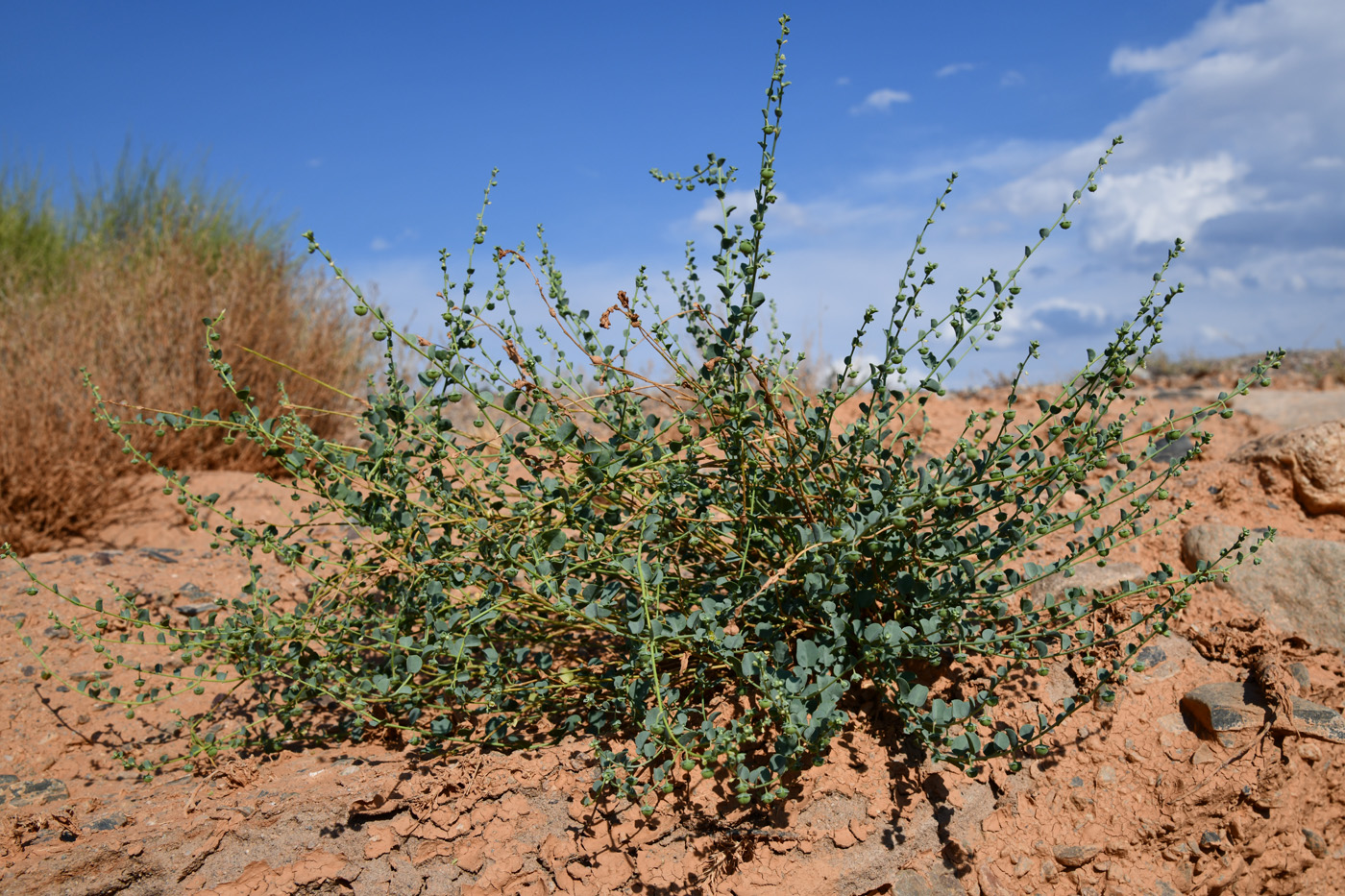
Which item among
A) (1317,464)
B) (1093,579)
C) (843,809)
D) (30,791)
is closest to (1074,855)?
(843,809)

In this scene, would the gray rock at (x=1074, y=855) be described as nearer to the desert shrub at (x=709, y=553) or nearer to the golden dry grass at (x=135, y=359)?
the desert shrub at (x=709, y=553)

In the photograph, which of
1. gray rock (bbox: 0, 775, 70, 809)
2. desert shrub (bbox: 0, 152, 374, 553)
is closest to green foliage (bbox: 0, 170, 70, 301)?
desert shrub (bbox: 0, 152, 374, 553)

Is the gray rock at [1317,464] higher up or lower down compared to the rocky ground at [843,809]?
higher up

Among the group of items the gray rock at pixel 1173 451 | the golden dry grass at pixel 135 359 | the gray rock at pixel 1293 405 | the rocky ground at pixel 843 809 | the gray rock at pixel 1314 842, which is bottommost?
the gray rock at pixel 1314 842

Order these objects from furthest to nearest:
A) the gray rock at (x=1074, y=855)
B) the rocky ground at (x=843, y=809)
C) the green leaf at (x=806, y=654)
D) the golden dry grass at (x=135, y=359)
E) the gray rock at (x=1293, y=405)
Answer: the gray rock at (x=1293, y=405) < the golden dry grass at (x=135, y=359) < the gray rock at (x=1074, y=855) < the rocky ground at (x=843, y=809) < the green leaf at (x=806, y=654)

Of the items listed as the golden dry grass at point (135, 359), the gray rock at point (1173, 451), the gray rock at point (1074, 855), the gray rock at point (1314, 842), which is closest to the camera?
the gray rock at point (1074, 855)

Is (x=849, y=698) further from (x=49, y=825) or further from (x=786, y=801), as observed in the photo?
(x=49, y=825)

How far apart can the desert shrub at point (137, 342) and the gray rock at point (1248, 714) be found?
4401mm

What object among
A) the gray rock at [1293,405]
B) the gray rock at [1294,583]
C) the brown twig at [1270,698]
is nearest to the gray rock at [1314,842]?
the brown twig at [1270,698]

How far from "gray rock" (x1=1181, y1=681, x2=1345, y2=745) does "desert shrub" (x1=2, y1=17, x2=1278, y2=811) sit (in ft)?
0.95

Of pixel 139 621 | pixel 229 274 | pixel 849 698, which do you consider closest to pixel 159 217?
pixel 229 274

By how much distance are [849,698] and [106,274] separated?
6.52m

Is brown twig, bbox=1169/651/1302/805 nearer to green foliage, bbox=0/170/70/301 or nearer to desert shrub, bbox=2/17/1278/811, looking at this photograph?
desert shrub, bbox=2/17/1278/811

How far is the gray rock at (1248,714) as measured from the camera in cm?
245
